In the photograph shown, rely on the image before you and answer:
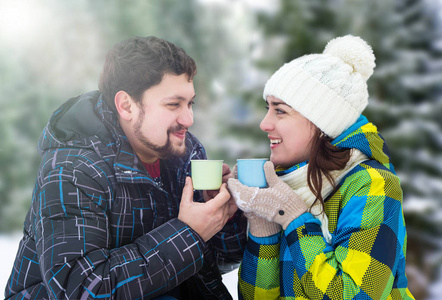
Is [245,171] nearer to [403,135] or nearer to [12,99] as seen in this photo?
[403,135]

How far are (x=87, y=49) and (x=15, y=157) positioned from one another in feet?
3.97

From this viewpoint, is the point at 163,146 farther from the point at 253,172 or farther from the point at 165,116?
the point at 253,172

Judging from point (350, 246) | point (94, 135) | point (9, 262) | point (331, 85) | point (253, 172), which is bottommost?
point (9, 262)

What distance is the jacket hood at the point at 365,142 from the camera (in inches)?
48.1

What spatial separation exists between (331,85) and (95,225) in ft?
2.97

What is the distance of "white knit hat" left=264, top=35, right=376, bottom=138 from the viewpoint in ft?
4.13

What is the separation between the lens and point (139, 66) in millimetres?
1337

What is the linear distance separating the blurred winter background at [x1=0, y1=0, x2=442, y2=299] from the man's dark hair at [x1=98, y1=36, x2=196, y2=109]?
166 cm

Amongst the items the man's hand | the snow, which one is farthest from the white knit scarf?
the snow

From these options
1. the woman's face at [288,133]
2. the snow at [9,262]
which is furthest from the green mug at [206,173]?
the snow at [9,262]

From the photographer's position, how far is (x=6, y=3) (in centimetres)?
311

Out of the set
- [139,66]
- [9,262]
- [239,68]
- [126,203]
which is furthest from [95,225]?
[239,68]

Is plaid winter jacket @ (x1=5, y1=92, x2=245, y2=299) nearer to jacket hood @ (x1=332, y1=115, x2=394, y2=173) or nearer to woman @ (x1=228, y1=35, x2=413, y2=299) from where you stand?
woman @ (x1=228, y1=35, x2=413, y2=299)

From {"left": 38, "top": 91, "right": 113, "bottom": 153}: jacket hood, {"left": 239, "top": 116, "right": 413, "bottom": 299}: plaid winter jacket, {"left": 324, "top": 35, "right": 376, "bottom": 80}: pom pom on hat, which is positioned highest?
{"left": 324, "top": 35, "right": 376, "bottom": 80}: pom pom on hat
